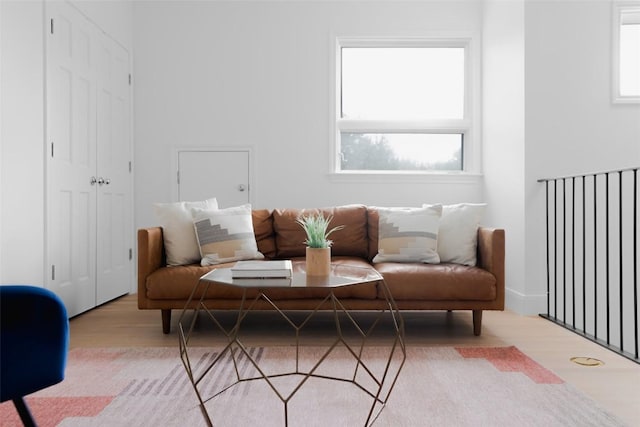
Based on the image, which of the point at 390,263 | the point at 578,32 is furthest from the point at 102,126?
the point at 578,32

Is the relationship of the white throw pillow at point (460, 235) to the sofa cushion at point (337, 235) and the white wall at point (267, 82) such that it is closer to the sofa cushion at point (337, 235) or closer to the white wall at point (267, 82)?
the sofa cushion at point (337, 235)

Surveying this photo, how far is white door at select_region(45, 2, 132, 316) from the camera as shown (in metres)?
3.48

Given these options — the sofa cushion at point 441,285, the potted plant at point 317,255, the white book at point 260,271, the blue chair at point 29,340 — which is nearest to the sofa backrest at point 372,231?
the sofa cushion at point 441,285

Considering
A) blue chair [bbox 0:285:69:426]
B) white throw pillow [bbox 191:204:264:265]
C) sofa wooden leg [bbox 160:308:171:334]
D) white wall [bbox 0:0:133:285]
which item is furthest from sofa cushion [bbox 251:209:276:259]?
blue chair [bbox 0:285:69:426]

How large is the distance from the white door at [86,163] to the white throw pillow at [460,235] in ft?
8.35

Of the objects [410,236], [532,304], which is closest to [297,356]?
[410,236]

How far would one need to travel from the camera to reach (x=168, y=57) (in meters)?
4.86

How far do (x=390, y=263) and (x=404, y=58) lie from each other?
93.8 inches

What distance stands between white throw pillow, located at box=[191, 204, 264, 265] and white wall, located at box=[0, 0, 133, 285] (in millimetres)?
965

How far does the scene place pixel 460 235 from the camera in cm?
348

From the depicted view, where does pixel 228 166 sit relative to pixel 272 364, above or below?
above

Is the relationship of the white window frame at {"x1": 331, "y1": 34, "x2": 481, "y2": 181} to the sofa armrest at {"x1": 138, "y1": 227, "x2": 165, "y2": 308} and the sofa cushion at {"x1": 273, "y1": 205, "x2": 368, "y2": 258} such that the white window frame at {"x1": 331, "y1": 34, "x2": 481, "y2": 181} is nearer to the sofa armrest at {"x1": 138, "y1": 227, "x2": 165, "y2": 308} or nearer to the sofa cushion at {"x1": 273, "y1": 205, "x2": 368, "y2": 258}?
the sofa cushion at {"x1": 273, "y1": 205, "x2": 368, "y2": 258}

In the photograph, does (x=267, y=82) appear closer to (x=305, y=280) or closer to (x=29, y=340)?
(x=305, y=280)

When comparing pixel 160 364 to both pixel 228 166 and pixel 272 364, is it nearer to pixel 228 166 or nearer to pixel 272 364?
pixel 272 364
